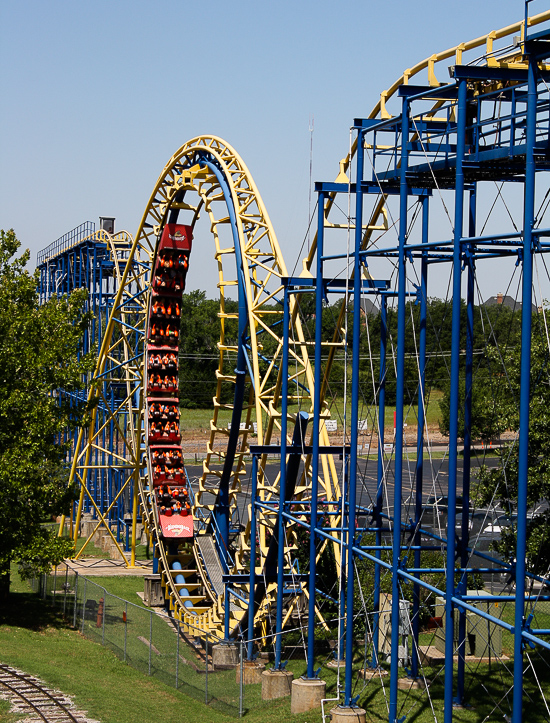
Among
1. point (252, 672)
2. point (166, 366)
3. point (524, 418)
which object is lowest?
point (252, 672)

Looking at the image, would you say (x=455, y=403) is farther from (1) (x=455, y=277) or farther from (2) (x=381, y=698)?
(2) (x=381, y=698)

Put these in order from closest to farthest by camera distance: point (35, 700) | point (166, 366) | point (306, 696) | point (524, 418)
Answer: point (524, 418) < point (306, 696) < point (35, 700) < point (166, 366)

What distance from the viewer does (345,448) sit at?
1852 cm

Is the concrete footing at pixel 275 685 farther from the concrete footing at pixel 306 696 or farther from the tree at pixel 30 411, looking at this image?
the tree at pixel 30 411

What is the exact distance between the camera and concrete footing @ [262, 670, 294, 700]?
18297 mm

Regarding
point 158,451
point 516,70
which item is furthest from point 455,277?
point 158,451

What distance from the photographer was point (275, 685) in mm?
18328

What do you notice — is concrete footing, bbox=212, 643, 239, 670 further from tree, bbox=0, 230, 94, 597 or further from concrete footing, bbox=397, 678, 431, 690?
tree, bbox=0, 230, 94, 597

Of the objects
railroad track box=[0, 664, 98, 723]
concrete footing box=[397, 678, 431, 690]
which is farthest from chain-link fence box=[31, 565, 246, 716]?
concrete footing box=[397, 678, 431, 690]

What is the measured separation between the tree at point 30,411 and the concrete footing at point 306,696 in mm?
9747

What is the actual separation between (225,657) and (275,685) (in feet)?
10.6

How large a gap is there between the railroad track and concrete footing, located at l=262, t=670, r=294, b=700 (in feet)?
10.8

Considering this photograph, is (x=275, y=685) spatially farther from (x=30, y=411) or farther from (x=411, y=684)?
(x=30, y=411)

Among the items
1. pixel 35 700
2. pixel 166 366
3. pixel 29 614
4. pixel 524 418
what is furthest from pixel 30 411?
pixel 524 418
